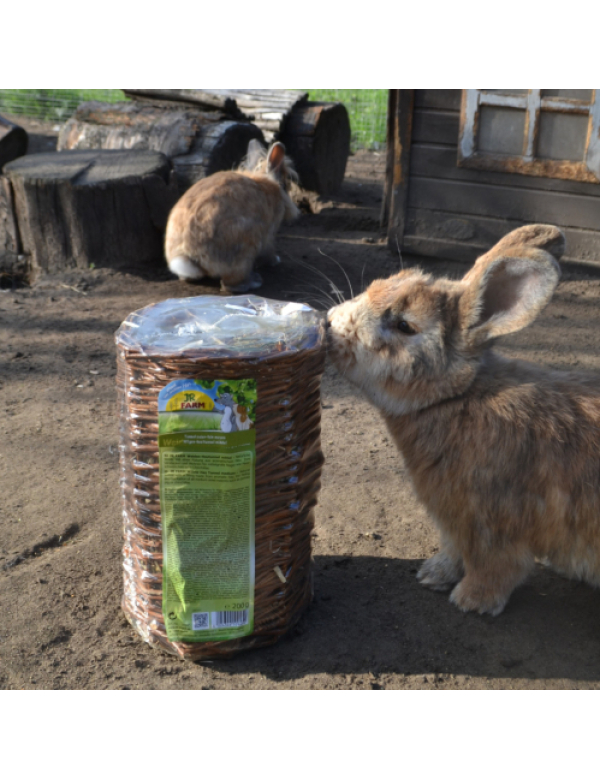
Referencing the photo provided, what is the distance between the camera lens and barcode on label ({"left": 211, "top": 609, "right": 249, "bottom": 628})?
2.38 m

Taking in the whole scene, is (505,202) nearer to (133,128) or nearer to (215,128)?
(215,128)

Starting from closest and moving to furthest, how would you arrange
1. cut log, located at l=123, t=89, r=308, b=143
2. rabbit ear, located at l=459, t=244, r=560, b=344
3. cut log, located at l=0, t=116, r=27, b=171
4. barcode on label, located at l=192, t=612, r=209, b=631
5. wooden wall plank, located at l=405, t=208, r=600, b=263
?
1. barcode on label, located at l=192, t=612, r=209, b=631
2. rabbit ear, located at l=459, t=244, r=560, b=344
3. wooden wall plank, located at l=405, t=208, r=600, b=263
4. cut log, located at l=0, t=116, r=27, b=171
5. cut log, located at l=123, t=89, r=308, b=143

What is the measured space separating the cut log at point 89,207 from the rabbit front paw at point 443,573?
433 cm

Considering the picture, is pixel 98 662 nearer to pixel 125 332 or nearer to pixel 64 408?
pixel 125 332

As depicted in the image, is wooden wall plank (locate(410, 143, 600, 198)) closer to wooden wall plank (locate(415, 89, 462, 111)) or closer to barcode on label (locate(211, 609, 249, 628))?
wooden wall plank (locate(415, 89, 462, 111))

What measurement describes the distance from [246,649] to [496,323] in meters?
1.36

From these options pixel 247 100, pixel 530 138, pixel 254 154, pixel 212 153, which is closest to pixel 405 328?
pixel 530 138

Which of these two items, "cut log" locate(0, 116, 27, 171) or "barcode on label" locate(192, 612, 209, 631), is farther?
"cut log" locate(0, 116, 27, 171)

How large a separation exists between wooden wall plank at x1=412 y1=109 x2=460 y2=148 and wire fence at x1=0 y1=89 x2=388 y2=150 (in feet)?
15.5

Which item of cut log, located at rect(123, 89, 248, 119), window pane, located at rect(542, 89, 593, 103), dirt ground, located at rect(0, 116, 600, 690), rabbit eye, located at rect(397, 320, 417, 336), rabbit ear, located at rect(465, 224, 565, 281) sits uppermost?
window pane, located at rect(542, 89, 593, 103)

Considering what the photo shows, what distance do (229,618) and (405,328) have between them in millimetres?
1139

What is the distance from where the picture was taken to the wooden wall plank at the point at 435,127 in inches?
244

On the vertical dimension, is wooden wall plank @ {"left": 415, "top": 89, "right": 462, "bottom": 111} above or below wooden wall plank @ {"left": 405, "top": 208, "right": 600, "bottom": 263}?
above

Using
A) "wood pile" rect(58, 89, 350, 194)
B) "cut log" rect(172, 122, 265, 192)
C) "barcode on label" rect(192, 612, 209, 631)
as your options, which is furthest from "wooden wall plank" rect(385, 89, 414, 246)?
"barcode on label" rect(192, 612, 209, 631)
